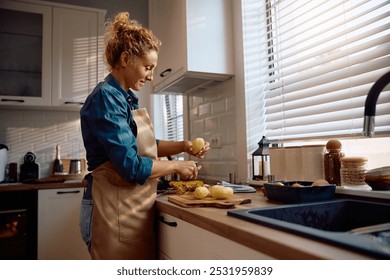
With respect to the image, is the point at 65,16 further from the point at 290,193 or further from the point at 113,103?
the point at 290,193

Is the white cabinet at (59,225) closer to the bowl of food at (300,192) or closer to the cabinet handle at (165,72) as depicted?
the cabinet handle at (165,72)

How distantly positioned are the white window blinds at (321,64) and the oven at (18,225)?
5.56 ft

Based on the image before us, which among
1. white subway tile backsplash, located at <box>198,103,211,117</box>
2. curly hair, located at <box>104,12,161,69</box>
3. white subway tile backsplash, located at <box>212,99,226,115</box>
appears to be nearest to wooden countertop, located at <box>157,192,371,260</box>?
curly hair, located at <box>104,12,161,69</box>

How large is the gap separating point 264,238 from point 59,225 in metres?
2.03

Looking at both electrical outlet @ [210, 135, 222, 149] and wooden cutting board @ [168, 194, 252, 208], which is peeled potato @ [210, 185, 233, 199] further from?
electrical outlet @ [210, 135, 222, 149]

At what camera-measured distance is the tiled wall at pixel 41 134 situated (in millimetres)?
2707

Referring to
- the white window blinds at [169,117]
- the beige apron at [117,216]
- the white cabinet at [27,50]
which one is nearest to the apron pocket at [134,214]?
the beige apron at [117,216]

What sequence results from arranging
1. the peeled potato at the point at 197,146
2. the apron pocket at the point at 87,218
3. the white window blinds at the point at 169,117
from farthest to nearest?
the white window blinds at the point at 169,117
the peeled potato at the point at 197,146
the apron pocket at the point at 87,218

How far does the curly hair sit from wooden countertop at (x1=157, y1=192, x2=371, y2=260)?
633mm

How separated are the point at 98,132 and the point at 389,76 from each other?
836 mm

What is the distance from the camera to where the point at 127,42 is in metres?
1.19

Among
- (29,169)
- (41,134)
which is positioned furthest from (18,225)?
(41,134)
